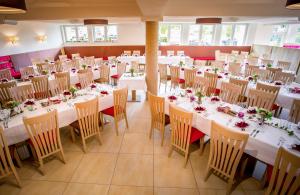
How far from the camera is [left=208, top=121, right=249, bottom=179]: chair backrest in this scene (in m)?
2.35

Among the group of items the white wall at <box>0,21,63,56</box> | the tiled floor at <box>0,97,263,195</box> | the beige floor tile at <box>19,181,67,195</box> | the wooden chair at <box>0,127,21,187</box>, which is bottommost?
the beige floor tile at <box>19,181,67,195</box>

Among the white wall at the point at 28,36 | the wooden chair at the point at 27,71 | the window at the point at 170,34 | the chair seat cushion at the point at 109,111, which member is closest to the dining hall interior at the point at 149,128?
the chair seat cushion at the point at 109,111

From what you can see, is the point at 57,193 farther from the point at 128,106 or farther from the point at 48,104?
the point at 128,106

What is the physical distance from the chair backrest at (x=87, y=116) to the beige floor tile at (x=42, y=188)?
1013mm

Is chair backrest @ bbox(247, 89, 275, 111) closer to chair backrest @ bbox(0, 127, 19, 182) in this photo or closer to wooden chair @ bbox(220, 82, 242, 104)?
wooden chair @ bbox(220, 82, 242, 104)

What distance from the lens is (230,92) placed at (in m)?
4.37

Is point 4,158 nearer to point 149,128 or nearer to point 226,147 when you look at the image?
point 149,128

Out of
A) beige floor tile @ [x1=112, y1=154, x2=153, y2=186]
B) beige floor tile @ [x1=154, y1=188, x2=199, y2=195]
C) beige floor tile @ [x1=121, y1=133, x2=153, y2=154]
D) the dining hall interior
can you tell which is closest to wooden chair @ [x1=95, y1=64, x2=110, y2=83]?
the dining hall interior

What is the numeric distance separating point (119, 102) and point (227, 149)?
2569 millimetres

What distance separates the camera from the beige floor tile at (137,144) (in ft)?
12.5

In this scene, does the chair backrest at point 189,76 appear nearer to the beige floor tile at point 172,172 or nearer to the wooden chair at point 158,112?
the wooden chair at point 158,112

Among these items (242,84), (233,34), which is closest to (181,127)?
(242,84)

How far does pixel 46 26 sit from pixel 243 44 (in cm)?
1361

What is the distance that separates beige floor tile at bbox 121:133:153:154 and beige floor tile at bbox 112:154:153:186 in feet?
0.52
